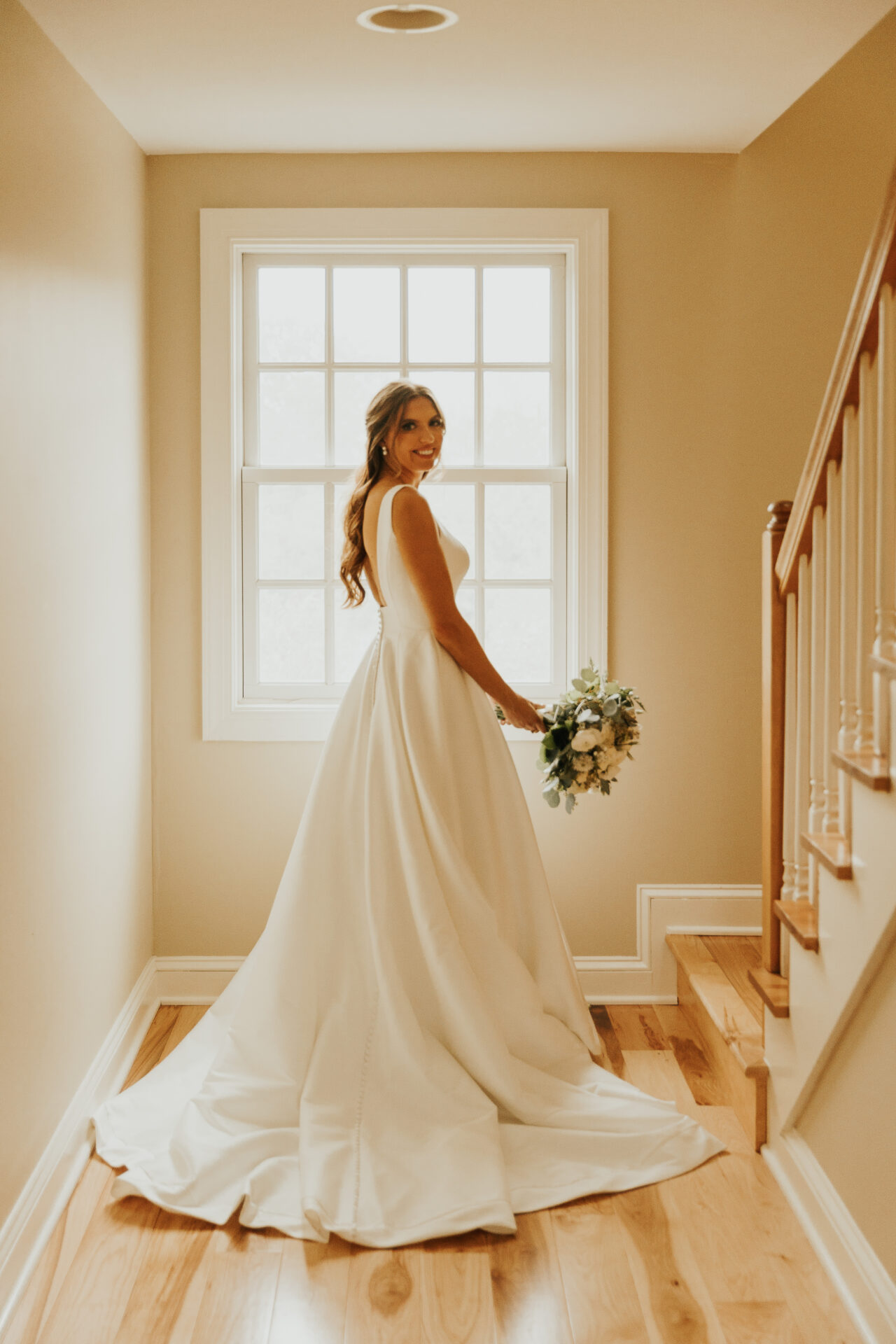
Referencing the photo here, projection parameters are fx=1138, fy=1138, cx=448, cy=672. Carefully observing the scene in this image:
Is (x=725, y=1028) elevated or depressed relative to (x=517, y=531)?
depressed

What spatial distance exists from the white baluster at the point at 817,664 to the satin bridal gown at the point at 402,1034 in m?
0.85

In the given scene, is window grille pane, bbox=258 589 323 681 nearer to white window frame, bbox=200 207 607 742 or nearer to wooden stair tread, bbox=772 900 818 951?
white window frame, bbox=200 207 607 742

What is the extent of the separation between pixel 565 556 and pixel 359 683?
1.03 meters

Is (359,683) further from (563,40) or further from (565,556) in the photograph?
(563,40)

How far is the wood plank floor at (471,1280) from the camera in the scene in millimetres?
2133

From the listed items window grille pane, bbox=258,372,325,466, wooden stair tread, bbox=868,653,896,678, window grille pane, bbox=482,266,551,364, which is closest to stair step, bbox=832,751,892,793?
wooden stair tread, bbox=868,653,896,678

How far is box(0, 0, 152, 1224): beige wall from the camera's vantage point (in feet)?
7.60

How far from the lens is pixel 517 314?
3.75 metres

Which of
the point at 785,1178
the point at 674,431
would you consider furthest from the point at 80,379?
the point at 785,1178

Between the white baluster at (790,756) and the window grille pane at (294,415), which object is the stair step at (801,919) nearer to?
the white baluster at (790,756)

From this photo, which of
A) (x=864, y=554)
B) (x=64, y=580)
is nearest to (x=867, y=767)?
(x=864, y=554)

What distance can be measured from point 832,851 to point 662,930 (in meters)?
1.55

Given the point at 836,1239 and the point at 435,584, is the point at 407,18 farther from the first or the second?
the point at 836,1239

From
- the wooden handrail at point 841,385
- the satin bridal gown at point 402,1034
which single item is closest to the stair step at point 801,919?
the satin bridal gown at point 402,1034
